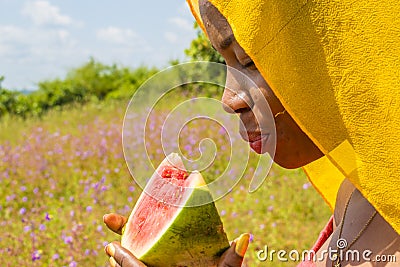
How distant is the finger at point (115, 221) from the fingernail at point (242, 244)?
1.11ft

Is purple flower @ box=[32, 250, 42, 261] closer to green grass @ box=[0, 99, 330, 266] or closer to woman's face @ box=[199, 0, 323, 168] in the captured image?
green grass @ box=[0, 99, 330, 266]

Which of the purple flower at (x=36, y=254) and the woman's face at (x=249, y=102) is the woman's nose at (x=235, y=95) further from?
the purple flower at (x=36, y=254)

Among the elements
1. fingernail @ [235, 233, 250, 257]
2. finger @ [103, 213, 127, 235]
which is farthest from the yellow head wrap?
finger @ [103, 213, 127, 235]

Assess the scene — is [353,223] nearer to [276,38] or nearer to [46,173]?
[276,38]

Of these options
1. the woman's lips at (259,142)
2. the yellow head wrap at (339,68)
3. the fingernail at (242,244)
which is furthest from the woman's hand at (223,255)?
the yellow head wrap at (339,68)

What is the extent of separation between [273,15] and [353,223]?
475 millimetres

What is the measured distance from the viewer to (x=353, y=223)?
1.22 m

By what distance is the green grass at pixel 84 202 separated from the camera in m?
3.88

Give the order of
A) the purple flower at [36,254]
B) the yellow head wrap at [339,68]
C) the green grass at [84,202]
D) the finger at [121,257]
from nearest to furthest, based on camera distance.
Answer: the yellow head wrap at [339,68]
the finger at [121,257]
the purple flower at [36,254]
the green grass at [84,202]

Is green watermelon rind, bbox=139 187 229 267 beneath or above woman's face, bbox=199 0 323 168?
beneath

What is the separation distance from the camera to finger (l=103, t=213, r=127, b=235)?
1.39 metres

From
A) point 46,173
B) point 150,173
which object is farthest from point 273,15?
point 46,173

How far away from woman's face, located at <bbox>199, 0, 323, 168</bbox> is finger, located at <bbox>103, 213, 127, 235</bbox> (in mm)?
396

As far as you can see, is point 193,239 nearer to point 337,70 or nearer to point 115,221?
point 115,221
